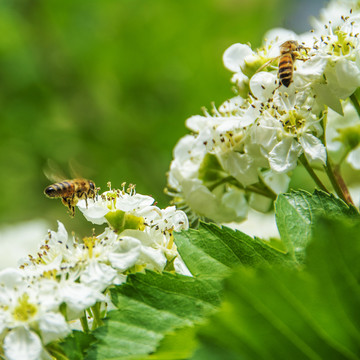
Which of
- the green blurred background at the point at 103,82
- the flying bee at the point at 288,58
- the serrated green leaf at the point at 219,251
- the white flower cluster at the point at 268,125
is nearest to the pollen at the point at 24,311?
the serrated green leaf at the point at 219,251

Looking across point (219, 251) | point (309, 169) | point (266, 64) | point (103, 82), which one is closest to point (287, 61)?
point (266, 64)

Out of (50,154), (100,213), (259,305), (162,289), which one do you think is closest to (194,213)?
(100,213)

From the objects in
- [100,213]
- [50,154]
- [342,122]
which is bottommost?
[100,213]

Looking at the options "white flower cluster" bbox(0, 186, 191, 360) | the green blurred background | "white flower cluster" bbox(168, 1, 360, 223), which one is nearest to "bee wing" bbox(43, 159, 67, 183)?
"white flower cluster" bbox(168, 1, 360, 223)

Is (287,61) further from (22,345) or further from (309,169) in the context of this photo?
(22,345)

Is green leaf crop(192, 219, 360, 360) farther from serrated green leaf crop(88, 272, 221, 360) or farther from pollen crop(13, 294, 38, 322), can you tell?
pollen crop(13, 294, 38, 322)

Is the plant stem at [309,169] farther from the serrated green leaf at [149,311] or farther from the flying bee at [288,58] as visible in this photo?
the serrated green leaf at [149,311]

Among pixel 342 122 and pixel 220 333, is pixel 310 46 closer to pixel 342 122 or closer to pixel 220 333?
pixel 342 122
